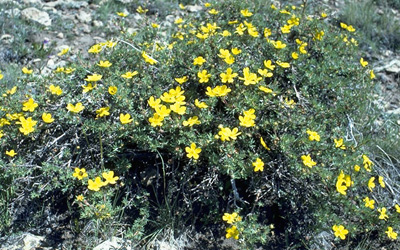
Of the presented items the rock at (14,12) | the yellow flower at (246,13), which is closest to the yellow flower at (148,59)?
the yellow flower at (246,13)

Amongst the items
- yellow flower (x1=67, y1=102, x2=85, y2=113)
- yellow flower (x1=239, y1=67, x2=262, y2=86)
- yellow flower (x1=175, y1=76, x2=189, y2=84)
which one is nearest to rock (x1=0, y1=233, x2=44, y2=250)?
yellow flower (x1=67, y1=102, x2=85, y2=113)

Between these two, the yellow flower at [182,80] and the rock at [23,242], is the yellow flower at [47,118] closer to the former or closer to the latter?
the rock at [23,242]

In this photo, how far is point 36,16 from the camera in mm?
5148

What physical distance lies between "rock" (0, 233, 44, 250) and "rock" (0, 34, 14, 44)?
8.65 ft

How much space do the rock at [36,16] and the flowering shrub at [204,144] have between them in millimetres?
1806

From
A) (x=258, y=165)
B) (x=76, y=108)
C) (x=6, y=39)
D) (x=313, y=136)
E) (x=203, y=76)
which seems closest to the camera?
(x=258, y=165)

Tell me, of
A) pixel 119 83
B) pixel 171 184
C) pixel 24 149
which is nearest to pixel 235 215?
pixel 171 184

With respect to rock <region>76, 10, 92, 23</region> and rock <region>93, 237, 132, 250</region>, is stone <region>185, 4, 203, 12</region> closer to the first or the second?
rock <region>76, 10, 92, 23</region>

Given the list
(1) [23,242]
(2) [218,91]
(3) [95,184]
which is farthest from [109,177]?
(2) [218,91]

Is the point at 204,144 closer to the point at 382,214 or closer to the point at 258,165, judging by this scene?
the point at 258,165

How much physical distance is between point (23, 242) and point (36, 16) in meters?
3.09

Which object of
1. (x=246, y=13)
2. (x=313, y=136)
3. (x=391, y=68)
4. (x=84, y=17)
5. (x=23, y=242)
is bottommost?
(x=23, y=242)

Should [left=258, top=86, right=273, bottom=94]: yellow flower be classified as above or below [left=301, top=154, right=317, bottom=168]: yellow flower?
above

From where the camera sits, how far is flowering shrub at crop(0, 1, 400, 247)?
9.53ft
